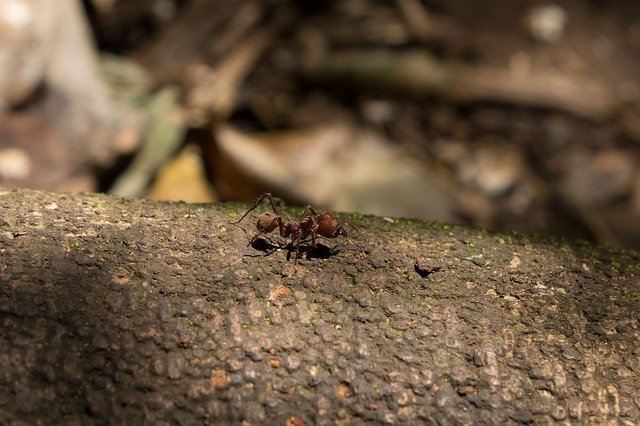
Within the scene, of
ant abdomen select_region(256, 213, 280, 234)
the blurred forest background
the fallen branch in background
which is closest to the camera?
ant abdomen select_region(256, 213, 280, 234)

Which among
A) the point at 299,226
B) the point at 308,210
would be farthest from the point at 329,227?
the point at 308,210

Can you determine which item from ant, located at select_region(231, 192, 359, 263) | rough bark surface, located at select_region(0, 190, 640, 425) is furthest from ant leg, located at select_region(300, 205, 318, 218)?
rough bark surface, located at select_region(0, 190, 640, 425)

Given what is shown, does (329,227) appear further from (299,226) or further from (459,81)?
(459,81)

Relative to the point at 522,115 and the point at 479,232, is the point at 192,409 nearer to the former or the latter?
the point at 479,232

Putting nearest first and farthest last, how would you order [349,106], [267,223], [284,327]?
[284,327]
[267,223]
[349,106]

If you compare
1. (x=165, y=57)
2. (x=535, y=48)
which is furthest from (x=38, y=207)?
(x=535, y=48)

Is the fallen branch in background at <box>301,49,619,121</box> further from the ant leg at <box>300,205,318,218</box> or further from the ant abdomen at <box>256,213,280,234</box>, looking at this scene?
the ant abdomen at <box>256,213,280,234</box>
